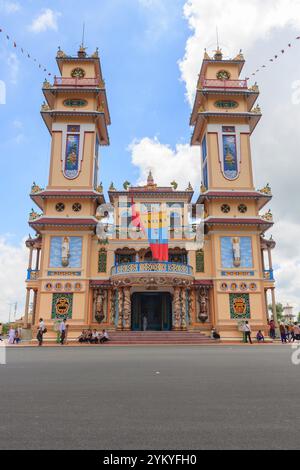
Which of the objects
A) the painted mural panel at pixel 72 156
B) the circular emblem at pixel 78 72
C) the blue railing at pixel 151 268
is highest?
the circular emblem at pixel 78 72

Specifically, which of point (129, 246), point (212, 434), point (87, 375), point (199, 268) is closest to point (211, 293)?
point (199, 268)

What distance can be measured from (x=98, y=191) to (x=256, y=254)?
14.2 metres

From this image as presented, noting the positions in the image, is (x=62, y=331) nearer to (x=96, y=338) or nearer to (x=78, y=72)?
(x=96, y=338)

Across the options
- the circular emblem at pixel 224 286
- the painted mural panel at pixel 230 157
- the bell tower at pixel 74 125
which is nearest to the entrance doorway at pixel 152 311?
the circular emblem at pixel 224 286

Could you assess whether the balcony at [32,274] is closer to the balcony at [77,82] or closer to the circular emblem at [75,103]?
the circular emblem at [75,103]

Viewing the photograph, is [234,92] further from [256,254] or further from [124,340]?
[124,340]

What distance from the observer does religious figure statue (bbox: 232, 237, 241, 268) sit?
101 ft

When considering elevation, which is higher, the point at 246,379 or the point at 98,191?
the point at 98,191

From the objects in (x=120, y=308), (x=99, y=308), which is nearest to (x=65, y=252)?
(x=99, y=308)

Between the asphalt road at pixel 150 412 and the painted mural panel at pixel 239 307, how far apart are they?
74.9 ft

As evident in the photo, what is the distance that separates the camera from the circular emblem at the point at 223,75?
121 ft

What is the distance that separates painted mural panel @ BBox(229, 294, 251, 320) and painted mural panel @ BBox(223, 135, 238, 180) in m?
10.3

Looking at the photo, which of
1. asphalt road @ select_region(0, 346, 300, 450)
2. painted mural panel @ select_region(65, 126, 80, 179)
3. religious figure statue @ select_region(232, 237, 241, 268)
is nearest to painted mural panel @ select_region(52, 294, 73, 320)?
painted mural panel @ select_region(65, 126, 80, 179)

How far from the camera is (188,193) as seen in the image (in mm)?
34781
